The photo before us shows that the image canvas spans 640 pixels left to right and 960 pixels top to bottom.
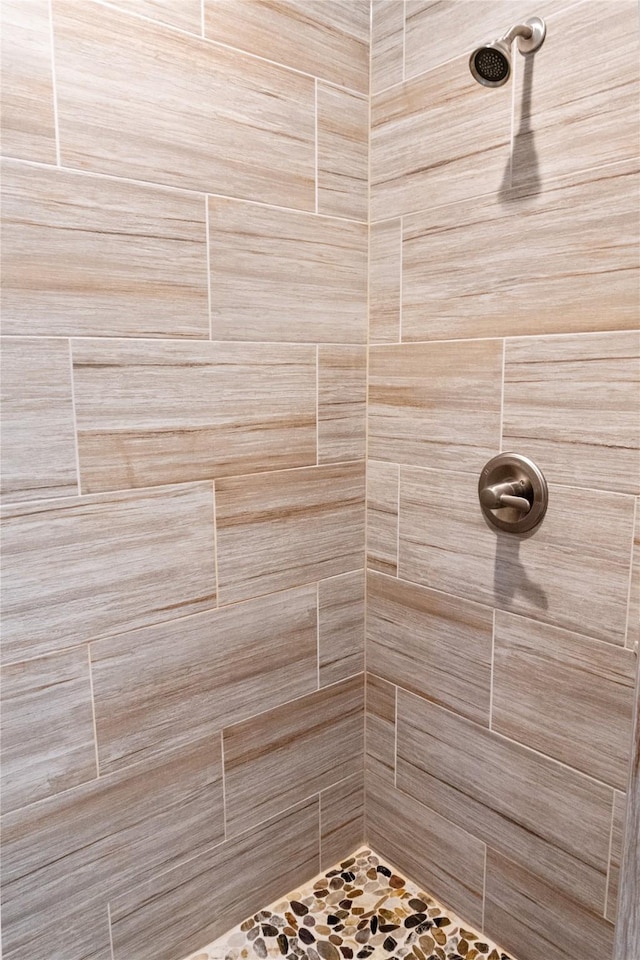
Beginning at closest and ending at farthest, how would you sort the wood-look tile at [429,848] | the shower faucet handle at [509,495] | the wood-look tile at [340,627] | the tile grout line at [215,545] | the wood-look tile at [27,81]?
the wood-look tile at [27,81] < the shower faucet handle at [509,495] < the tile grout line at [215,545] < the wood-look tile at [429,848] < the wood-look tile at [340,627]

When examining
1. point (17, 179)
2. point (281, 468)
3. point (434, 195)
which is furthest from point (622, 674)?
point (17, 179)

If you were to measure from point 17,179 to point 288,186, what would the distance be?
0.53m

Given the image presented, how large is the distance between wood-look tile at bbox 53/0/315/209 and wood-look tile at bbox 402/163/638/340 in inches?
11.4

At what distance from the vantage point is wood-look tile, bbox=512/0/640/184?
3.36 ft

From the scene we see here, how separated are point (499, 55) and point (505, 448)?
25.5 inches

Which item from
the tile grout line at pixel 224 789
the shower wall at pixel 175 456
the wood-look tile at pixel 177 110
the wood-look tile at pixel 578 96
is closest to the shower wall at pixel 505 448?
the wood-look tile at pixel 578 96

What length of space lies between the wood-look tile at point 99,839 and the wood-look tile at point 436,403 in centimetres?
74

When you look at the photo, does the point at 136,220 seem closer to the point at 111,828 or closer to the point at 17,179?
the point at 17,179

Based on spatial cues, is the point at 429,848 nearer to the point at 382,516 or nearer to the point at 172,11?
the point at 382,516

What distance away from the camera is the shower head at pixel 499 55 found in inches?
40.6

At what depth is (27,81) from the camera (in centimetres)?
98

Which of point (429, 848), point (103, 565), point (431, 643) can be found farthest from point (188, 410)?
point (429, 848)

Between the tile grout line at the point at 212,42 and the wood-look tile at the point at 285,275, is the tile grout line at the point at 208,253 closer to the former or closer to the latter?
the wood-look tile at the point at 285,275

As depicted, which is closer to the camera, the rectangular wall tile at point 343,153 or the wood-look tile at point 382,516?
the rectangular wall tile at point 343,153
